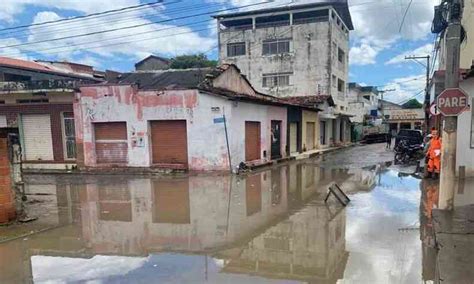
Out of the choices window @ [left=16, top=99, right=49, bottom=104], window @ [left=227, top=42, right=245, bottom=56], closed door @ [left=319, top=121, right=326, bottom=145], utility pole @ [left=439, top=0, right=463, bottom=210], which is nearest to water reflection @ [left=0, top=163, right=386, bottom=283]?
utility pole @ [left=439, top=0, right=463, bottom=210]

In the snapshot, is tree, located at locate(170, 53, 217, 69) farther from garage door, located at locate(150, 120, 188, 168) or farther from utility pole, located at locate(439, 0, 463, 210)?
utility pole, located at locate(439, 0, 463, 210)

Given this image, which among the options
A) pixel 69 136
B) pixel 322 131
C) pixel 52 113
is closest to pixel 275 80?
pixel 322 131

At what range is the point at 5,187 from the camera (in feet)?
26.8

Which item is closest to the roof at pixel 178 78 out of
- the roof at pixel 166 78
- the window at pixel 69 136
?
the roof at pixel 166 78

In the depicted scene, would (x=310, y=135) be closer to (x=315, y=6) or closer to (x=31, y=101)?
(x=315, y=6)

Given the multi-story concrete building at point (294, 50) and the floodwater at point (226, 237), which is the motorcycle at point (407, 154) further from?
the multi-story concrete building at point (294, 50)

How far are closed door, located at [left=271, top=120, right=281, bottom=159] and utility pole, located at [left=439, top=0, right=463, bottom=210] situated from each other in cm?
1474

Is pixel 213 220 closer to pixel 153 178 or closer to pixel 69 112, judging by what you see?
pixel 153 178

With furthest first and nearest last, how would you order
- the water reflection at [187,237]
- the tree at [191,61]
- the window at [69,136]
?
the tree at [191,61] → the window at [69,136] → the water reflection at [187,237]

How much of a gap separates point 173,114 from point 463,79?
11.2 metres

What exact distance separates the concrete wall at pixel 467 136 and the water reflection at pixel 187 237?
3156 mm

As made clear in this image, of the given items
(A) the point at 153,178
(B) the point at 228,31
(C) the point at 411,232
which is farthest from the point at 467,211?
(B) the point at 228,31

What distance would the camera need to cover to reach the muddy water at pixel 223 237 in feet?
18.2

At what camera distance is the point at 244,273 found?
5555 mm
